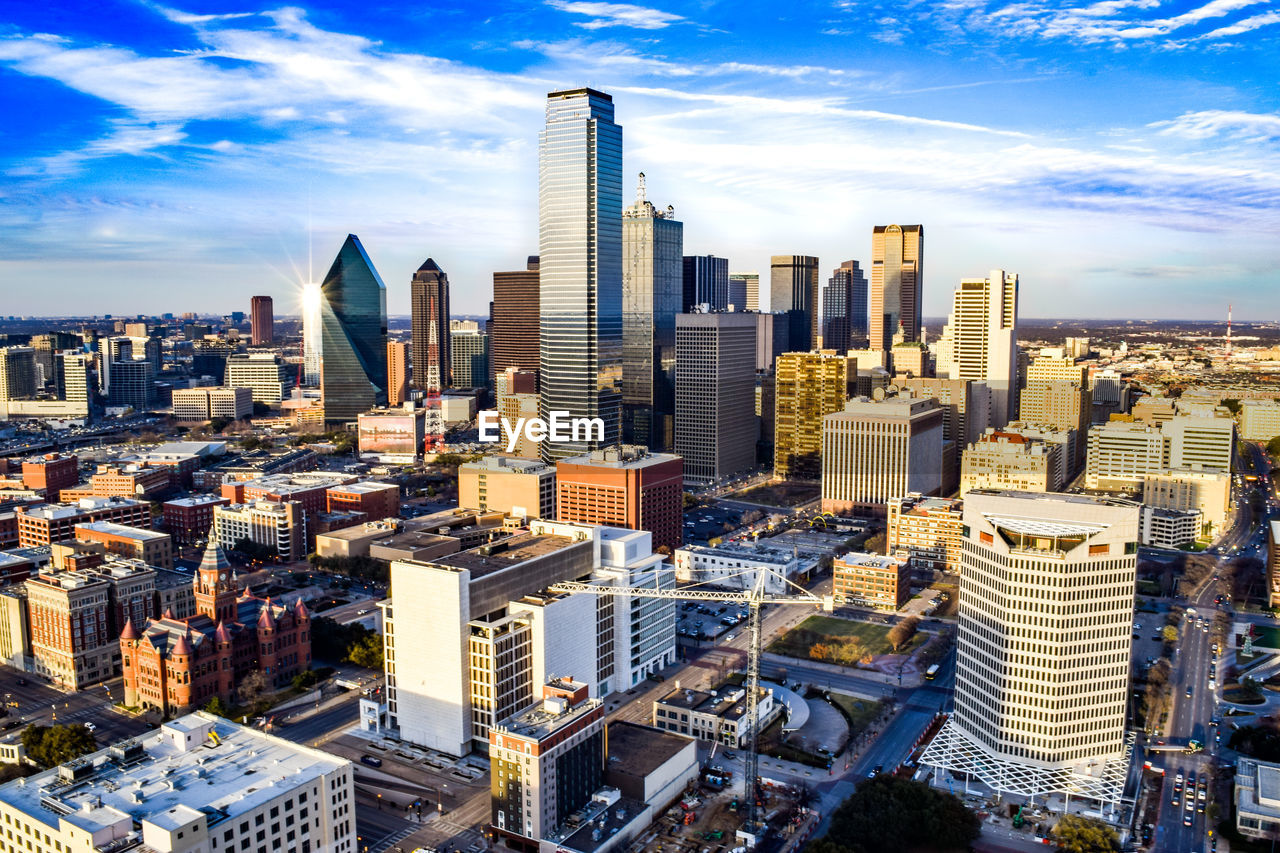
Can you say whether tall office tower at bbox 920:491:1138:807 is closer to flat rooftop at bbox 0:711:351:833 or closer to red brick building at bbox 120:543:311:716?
flat rooftop at bbox 0:711:351:833

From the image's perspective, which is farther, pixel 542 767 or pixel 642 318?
pixel 642 318

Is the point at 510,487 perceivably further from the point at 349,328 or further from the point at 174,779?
the point at 349,328

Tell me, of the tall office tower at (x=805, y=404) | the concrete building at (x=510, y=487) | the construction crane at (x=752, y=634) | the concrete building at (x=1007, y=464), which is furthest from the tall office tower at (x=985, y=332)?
the construction crane at (x=752, y=634)

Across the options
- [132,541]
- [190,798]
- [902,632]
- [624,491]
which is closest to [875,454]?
[624,491]

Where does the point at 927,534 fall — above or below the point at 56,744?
above

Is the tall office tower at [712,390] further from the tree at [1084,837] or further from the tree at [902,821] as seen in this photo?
the tree at [1084,837]

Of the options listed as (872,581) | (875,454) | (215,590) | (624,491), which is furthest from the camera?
(875,454)

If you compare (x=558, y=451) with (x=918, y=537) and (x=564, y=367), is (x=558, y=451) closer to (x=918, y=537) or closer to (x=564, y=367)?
(x=564, y=367)
